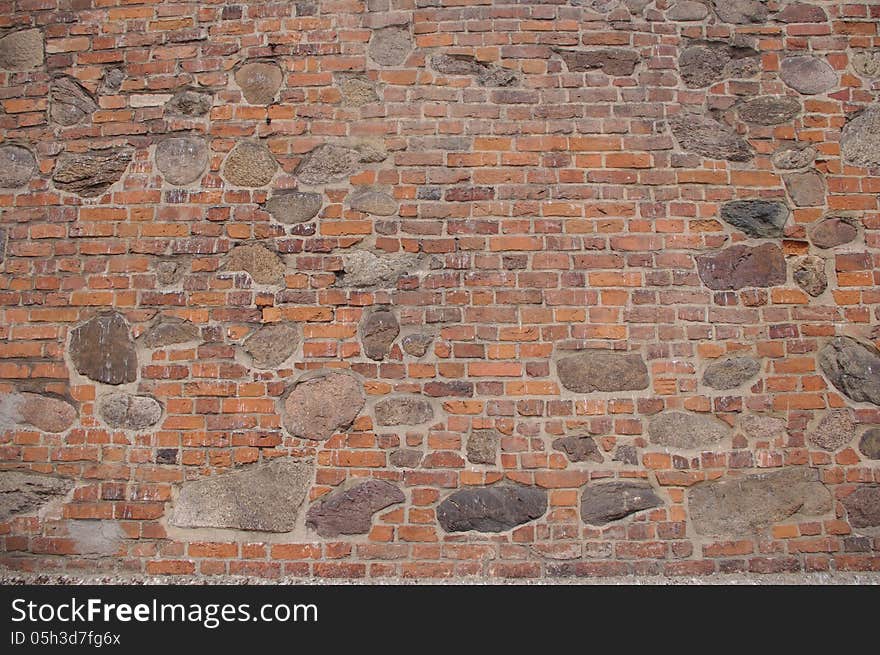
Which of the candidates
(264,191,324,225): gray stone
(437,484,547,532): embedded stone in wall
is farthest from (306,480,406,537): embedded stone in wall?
(264,191,324,225): gray stone

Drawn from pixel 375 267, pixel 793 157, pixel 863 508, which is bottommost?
pixel 863 508

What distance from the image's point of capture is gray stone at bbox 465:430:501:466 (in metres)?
2.99

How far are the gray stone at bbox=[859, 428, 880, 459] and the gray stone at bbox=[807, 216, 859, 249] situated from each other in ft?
2.80

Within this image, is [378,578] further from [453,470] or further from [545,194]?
[545,194]

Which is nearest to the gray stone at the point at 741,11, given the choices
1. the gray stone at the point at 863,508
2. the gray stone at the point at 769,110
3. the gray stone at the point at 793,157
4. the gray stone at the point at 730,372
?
the gray stone at the point at 769,110

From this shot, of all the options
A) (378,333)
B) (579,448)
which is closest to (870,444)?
(579,448)

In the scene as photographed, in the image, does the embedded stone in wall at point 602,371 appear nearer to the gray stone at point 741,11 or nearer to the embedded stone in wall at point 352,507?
the embedded stone in wall at point 352,507

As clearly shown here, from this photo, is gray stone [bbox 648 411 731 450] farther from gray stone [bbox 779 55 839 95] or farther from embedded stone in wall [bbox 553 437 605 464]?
gray stone [bbox 779 55 839 95]

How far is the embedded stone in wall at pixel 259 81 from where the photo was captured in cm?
331

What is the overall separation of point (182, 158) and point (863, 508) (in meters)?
3.47

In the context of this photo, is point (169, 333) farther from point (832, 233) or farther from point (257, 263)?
point (832, 233)

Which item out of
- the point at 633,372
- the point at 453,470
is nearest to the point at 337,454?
the point at 453,470

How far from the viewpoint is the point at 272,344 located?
10.2 feet

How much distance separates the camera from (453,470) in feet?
9.80
